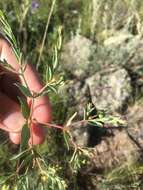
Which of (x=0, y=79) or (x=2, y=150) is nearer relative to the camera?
(x=0, y=79)

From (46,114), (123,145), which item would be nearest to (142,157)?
(123,145)

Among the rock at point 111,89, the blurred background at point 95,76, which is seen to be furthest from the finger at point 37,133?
the rock at point 111,89

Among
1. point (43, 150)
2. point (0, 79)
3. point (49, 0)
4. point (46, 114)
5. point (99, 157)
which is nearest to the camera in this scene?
point (46, 114)

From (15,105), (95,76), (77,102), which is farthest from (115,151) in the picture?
(15,105)

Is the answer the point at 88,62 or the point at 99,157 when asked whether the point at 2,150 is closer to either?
the point at 99,157

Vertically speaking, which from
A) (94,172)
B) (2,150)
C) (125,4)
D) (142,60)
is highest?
(125,4)

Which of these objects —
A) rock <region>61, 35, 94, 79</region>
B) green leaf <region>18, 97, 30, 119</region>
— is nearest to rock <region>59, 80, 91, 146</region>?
rock <region>61, 35, 94, 79</region>

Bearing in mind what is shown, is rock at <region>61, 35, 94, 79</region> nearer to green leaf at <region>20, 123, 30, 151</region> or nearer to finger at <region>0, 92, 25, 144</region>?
finger at <region>0, 92, 25, 144</region>
